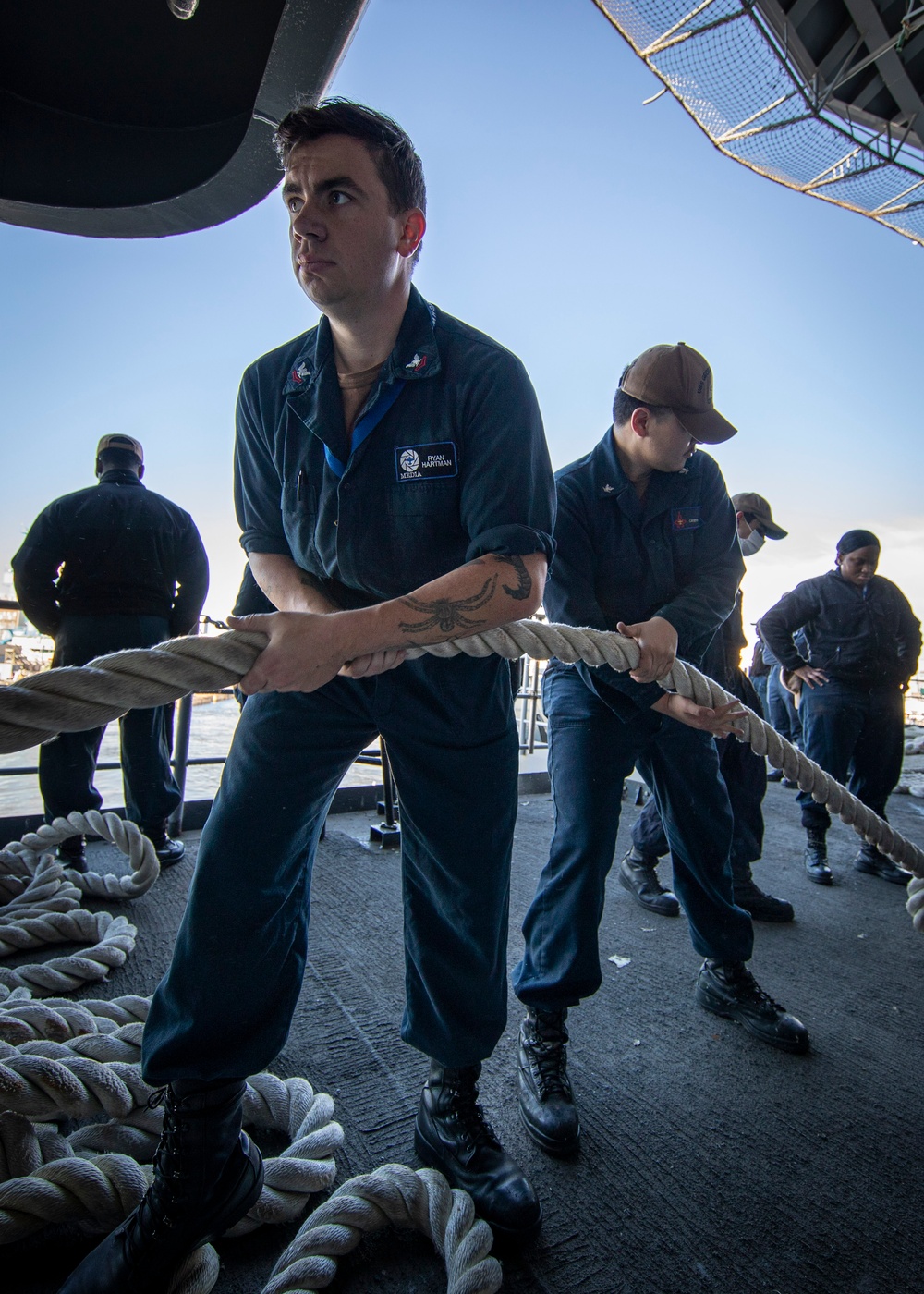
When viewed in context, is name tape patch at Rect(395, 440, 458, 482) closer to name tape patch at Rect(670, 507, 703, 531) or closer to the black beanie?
name tape patch at Rect(670, 507, 703, 531)

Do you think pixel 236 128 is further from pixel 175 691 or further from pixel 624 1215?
pixel 624 1215

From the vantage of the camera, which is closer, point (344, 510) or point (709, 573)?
point (344, 510)

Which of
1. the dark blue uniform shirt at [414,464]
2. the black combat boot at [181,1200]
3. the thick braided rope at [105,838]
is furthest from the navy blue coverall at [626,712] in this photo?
the thick braided rope at [105,838]

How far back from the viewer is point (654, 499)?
1.78 metres

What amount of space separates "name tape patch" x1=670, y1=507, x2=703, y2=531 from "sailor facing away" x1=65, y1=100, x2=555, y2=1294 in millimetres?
791

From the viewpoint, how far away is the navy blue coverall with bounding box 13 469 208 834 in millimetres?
2719

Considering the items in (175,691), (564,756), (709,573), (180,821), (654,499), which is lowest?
(180,821)

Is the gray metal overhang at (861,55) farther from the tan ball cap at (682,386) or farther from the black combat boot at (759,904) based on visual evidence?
the black combat boot at (759,904)

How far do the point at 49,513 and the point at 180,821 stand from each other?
1629 millimetres

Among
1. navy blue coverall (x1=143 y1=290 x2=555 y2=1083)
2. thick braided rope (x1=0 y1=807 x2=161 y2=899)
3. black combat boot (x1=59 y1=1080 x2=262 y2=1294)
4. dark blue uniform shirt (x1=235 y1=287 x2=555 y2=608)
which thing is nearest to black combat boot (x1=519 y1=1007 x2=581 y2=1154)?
navy blue coverall (x1=143 y1=290 x2=555 y2=1083)

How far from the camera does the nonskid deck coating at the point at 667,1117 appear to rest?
42.4 inches

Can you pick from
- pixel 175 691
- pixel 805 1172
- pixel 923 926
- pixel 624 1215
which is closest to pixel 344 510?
pixel 175 691

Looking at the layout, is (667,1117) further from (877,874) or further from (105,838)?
(877,874)

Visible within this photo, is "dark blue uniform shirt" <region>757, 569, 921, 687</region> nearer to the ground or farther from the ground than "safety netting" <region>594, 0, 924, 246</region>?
nearer to the ground
